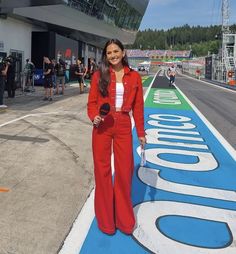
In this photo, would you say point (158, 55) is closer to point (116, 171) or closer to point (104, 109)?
point (116, 171)

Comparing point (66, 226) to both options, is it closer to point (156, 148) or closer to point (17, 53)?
point (156, 148)

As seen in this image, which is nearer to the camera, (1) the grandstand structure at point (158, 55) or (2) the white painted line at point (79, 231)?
(2) the white painted line at point (79, 231)

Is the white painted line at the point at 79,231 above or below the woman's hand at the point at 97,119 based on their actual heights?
below

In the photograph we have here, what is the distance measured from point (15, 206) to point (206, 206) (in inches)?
86.8

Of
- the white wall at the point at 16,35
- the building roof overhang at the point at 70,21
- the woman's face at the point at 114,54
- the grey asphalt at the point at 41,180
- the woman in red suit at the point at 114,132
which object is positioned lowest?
the grey asphalt at the point at 41,180

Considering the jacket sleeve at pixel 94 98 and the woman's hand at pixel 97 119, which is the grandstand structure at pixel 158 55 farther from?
the woman's hand at pixel 97 119

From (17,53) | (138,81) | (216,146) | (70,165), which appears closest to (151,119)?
(216,146)

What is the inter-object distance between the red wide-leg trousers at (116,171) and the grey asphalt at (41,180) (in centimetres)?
45

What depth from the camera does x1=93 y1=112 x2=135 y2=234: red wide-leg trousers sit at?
Result: 140 inches

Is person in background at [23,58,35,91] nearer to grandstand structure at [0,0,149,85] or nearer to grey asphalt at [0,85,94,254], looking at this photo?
grandstand structure at [0,0,149,85]

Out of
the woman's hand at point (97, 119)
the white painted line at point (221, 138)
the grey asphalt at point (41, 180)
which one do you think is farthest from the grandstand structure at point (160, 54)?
the woman's hand at point (97, 119)

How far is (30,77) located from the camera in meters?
19.2

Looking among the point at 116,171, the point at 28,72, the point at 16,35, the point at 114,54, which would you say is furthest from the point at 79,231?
the point at 16,35

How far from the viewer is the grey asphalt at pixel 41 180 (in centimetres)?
354
